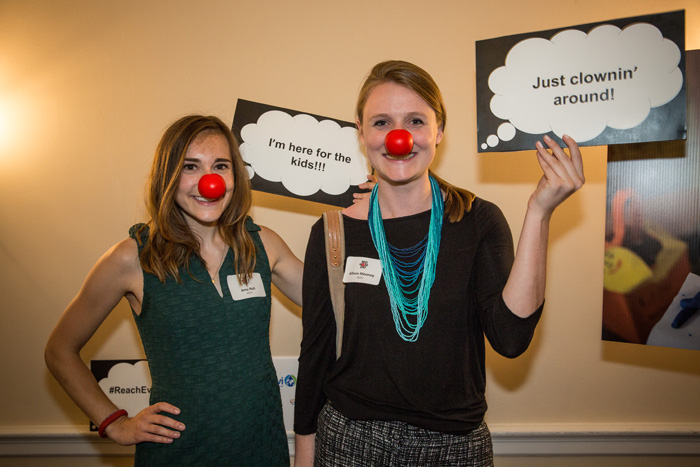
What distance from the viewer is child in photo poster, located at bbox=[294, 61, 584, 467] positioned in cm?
147

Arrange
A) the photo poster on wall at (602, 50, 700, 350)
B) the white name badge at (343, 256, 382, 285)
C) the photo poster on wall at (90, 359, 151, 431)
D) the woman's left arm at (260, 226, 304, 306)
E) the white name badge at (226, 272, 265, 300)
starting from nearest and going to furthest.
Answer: the white name badge at (343, 256, 382, 285) < the white name badge at (226, 272, 265, 300) < the photo poster on wall at (602, 50, 700, 350) < the woman's left arm at (260, 226, 304, 306) < the photo poster on wall at (90, 359, 151, 431)

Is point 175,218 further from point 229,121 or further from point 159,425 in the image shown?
point 229,121

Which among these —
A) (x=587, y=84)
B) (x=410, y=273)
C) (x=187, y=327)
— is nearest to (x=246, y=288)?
(x=187, y=327)

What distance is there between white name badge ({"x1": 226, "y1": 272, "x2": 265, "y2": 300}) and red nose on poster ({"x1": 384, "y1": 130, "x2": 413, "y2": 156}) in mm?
798

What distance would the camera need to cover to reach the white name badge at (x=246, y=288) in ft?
6.03

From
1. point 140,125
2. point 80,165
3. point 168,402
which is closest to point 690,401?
point 168,402

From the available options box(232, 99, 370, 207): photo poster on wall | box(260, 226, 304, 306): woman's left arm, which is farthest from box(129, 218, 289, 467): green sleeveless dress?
box(232, 99, 370, 207): photo poster on wall

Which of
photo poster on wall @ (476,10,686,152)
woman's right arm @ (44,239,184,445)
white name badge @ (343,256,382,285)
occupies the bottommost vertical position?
woman's right arm @ (44,239,184,445)

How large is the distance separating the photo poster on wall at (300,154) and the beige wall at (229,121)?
1.67 feet

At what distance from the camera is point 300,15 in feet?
8.70

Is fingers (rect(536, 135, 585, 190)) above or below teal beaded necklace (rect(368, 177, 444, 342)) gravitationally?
above

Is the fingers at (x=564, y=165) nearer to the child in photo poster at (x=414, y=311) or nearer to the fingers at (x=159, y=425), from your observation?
the child in photo poster at (x=414, y=311)

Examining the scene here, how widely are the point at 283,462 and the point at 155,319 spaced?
78 cm

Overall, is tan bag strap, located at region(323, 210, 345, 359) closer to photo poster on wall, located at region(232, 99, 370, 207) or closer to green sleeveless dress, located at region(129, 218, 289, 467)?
green sleeveless dress, located at region(129, 218, 289, 467)
